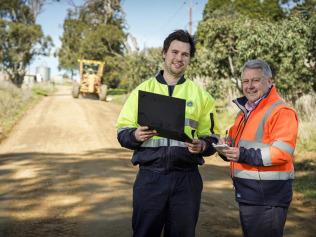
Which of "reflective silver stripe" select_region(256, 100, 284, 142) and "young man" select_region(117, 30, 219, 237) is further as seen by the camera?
"young man" select_region(117, 30, 219, 237)

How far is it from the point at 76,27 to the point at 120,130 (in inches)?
2014

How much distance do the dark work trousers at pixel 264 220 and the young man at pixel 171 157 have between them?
0.40 metres

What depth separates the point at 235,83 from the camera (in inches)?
739

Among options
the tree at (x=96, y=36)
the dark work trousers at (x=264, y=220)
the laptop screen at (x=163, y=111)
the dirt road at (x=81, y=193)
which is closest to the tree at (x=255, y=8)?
the tree at (x=96, y=36)

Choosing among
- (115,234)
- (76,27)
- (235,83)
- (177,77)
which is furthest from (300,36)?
→ (76,27)

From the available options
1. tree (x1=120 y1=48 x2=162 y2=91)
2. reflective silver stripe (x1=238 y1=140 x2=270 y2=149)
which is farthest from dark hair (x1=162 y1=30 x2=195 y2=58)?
tree (x1=120 y1=48 x2=162 y2=91)

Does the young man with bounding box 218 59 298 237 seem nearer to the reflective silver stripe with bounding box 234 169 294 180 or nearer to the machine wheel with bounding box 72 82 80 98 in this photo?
the reflective silver stripe with bounding box 234 169 294 180

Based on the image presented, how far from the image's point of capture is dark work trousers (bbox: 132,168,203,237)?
3.23 m

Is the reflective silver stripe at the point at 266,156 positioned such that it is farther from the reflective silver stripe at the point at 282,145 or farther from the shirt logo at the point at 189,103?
the shirt logo at the point at 189,103

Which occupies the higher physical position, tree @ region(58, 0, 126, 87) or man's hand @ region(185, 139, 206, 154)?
tree @ region(58, 0, 126, 87)

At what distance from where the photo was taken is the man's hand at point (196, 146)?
308 centimetres

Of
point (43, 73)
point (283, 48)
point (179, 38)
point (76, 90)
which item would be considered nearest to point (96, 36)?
point (76, 90)

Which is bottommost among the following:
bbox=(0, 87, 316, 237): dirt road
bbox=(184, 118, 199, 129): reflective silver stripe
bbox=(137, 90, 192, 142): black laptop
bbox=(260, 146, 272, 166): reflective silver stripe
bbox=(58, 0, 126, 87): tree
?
bbox=(0, 87, 316, 237): dirt road

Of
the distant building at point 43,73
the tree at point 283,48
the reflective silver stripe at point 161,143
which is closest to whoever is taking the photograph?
the reflective silver stripe at point 161,143
